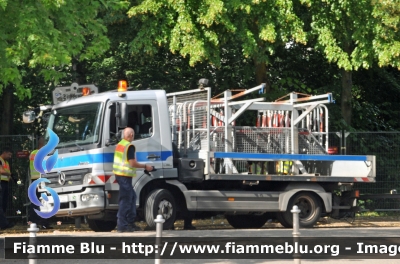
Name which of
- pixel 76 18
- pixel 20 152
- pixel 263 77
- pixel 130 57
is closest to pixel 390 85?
pixel 263 77

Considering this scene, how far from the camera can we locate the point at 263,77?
2447 centimetres

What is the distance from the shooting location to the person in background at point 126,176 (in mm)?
16312

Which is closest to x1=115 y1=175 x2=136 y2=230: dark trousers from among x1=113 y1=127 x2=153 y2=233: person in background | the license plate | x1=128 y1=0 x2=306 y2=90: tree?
x1=113 y1=127 x2=153 y2=233: person in background

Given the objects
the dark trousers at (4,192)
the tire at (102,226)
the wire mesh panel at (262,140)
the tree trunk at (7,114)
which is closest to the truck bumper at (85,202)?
the tire at (102,226)

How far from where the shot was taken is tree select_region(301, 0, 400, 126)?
21.5m

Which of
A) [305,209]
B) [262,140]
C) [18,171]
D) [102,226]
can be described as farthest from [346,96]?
[18,171]

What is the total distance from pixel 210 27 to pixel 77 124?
17.1 feet

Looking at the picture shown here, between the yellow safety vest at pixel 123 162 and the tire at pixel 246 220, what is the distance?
4760 mm

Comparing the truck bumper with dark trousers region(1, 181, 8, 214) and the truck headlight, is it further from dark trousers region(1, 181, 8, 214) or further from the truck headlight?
dark trousers region(1, 181, 8, 214)

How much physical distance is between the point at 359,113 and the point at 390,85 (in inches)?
70.0

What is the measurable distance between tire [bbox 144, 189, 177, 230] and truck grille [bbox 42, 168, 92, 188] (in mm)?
1278

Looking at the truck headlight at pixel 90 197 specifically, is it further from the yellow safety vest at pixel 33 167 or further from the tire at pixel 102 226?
the yellow safety vest at pixel 33 167

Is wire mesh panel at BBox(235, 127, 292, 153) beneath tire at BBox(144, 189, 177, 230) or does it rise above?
above

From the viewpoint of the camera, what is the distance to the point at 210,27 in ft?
70.7
